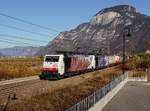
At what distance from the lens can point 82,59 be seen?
203ft

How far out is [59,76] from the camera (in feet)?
159

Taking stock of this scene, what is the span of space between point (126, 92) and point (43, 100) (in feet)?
50.1

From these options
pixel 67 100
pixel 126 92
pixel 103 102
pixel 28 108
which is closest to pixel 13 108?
pixel 28 108

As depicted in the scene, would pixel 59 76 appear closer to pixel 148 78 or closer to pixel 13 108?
pixel 148 78

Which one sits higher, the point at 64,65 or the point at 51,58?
the point at 51,58

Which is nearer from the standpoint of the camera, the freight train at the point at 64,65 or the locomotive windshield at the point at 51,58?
the freight train at the point at 64,65

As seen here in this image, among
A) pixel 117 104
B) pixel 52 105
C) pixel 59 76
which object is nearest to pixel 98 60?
pixel 59 76

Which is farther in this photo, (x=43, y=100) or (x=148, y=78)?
(x=148, y=78)

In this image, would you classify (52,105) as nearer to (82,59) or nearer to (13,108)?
(13,108)

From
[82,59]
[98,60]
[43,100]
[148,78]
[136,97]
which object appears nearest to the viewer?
[43,100]

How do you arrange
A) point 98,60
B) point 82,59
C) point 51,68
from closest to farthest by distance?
point 51,68
point 82,59
point 98,60

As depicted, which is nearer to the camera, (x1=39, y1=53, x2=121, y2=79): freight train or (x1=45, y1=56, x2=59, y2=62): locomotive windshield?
(x1=39, y1=53, x2=121, y2=79): freight train

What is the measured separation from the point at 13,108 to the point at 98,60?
5680 centimetres

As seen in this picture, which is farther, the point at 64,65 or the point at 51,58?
the point at 64,65
